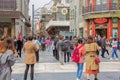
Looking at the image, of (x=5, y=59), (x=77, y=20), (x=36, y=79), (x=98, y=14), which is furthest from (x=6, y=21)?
(x=5, y=59)

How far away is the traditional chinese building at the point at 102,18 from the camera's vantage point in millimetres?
52156

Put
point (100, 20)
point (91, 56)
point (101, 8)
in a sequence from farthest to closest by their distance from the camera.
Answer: point (101, 8)
point (100, 20)
point (91, 56)

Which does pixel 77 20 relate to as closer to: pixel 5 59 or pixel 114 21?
pixel 114 21

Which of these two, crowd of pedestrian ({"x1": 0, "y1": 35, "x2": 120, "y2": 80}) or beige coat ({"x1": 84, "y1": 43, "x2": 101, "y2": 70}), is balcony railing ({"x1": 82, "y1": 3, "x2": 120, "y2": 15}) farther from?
beige coat ({"x1": 84, "y1": 43, "x2": 101, "y2": 70})

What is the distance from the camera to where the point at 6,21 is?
51.4 m

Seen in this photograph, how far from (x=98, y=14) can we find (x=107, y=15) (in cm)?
187

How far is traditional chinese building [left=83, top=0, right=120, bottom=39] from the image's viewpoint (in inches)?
2053

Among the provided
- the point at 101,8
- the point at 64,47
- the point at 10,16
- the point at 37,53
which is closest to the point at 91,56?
the point at 37,53

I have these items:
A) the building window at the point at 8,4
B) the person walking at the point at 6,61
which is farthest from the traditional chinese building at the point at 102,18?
the person walking at the point at 6,61

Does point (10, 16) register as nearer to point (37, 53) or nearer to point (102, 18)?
point (102, 18)

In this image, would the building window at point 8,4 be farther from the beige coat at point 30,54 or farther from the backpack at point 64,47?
the beige coat at point 30,54

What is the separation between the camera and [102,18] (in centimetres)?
5325

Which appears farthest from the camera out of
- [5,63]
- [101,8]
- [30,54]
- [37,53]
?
[101,8]

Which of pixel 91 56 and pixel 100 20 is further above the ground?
pixel 100 20
